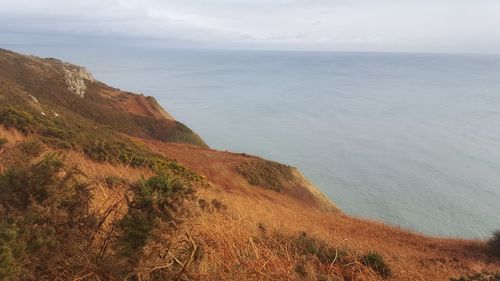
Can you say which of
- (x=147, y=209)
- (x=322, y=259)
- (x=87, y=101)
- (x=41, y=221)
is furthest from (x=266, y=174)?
(x=41, y=221)

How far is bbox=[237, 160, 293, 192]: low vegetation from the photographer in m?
31.0

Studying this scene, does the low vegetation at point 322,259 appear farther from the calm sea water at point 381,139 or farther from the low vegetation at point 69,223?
the calm sea water at point 381,139

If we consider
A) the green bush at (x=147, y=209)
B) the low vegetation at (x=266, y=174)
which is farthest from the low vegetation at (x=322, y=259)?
the low vegetation at (x=266, y=174)

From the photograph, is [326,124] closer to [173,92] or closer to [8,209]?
[173,92]

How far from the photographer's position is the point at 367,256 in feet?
26.3

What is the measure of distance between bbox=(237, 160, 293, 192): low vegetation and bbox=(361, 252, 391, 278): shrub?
22.5 meters

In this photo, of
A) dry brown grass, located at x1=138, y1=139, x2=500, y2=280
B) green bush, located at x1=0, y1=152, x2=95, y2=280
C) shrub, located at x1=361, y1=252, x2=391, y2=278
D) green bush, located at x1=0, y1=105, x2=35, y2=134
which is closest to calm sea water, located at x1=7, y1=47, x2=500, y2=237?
dry brown grass, located at x1=138, y1=139, x2=500, y2=280

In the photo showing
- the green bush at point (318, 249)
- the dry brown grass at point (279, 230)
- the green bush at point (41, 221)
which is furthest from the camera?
the green bush at point (318, 249)

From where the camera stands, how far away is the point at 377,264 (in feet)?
25.0

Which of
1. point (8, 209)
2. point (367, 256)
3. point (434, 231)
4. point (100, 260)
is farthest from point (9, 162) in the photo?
point (434, 231)

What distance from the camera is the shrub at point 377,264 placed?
730 centimetres

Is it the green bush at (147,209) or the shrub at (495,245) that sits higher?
the green bush at (147,209)

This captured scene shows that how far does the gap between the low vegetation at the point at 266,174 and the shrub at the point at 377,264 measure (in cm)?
2247

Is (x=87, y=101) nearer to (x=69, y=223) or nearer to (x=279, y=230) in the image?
(x=279, y=230)
